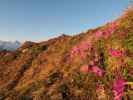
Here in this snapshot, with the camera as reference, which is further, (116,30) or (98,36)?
(98,36)

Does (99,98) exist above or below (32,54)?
below

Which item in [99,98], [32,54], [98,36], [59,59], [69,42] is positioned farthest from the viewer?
[32,54]

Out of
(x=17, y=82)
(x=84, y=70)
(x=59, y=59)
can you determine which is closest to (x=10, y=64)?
(x=17, y=82)

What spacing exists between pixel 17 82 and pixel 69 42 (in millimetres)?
4718

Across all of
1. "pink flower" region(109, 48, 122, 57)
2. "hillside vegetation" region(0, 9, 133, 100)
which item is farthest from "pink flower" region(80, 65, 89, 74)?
"pink flower" region(109, 48, 122, 57)

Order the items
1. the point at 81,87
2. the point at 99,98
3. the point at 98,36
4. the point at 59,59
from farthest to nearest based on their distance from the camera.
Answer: the point at 59,59 → the point at 98,36 → the point at 81,87 → the point at 99,98

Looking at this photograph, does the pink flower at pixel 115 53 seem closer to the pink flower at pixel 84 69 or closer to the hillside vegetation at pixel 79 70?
the hillside vegetation at pixel 79 70

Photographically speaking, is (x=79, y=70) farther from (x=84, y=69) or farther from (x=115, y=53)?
(x=115, y=53)

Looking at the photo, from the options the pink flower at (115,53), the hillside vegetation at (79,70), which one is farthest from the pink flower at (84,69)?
the pink flower at (115,53)

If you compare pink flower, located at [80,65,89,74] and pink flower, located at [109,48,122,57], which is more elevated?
pink flower, located at [109,48,122,57]

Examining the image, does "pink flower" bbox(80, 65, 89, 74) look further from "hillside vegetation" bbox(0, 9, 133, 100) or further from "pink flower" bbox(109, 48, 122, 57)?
"pink flower" bbox(109, 48, 122, 57)

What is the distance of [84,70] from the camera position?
13.5m

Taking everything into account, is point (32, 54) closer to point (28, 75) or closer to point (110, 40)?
point (28, 75)

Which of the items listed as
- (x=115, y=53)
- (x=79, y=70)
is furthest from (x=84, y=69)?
(x=115, y=53)
